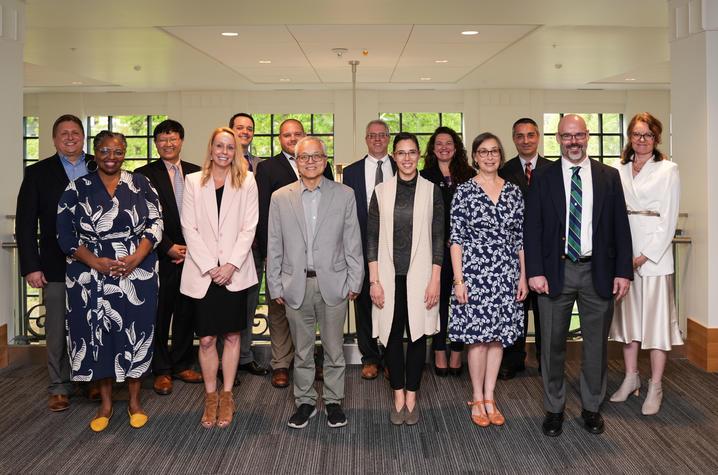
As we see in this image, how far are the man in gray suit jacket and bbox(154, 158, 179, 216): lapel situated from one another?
1016mm

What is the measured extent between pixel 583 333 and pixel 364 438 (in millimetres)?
1497

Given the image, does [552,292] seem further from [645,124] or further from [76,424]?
[76,424]

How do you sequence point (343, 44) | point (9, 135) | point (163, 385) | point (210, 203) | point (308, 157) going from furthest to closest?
point (343, 44), point (9, 135), point (163, 385), point (210, 203), point (308, 157)

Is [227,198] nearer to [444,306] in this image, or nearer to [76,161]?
[76,161]

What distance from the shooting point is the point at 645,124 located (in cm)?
462

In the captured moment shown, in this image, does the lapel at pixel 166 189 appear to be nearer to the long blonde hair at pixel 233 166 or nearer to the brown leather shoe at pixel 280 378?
the long blonde hair at pixel 233 166

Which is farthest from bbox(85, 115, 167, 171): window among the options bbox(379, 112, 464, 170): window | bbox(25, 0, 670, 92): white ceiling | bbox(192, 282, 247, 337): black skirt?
bbox(192, 282, 247, 337): black skirt

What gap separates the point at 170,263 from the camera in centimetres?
514

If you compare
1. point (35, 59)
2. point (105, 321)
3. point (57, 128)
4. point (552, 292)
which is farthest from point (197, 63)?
point (552, 292)

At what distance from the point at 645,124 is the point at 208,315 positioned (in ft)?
10.1

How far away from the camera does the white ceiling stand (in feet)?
24.0

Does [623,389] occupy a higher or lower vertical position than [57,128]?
lower

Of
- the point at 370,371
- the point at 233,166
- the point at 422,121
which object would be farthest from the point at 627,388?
the point at 422,121

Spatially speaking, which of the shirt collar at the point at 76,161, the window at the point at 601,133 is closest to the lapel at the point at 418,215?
the shirt collar at the point at 76,161
